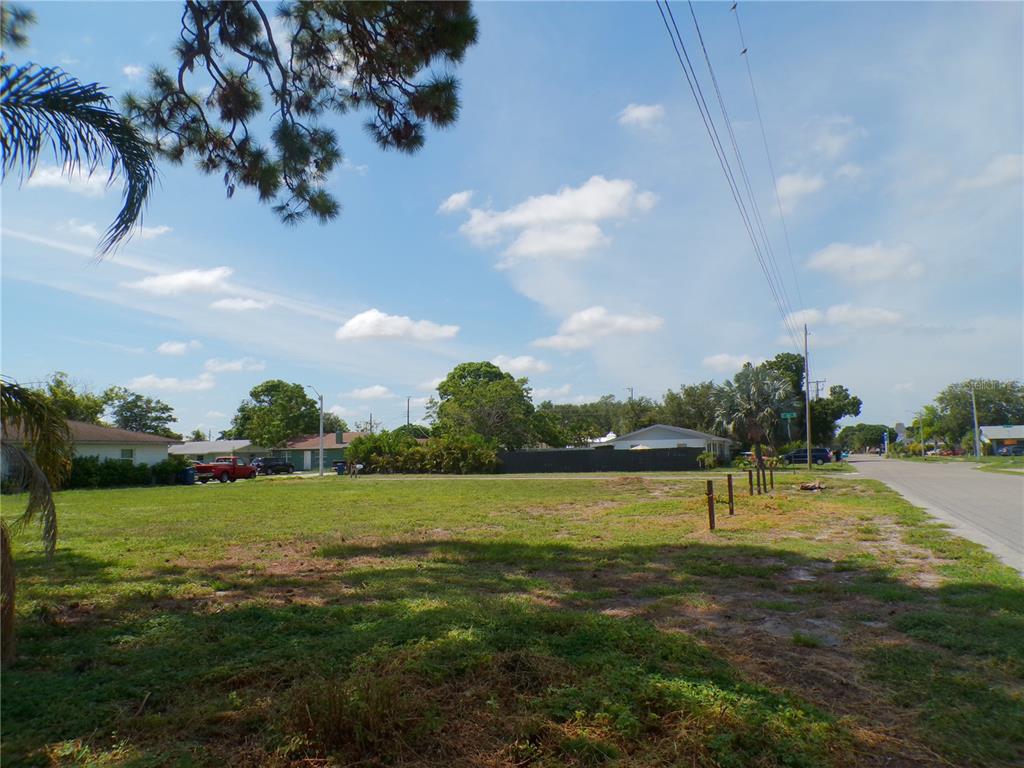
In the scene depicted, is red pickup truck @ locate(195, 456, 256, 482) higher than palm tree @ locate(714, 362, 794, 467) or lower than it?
lower

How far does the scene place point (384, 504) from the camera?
18594 millimetres

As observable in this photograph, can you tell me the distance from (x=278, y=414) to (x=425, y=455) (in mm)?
29903

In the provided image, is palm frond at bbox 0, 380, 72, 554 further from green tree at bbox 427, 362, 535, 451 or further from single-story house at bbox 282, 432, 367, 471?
single-story house at bbox 282, 432, 367, 471

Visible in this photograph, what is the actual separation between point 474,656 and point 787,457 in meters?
53.5

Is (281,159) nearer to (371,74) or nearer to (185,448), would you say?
(371,74)

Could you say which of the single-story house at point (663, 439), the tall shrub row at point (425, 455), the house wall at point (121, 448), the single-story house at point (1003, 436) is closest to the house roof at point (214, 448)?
the tall shrub row at point (425, 455)

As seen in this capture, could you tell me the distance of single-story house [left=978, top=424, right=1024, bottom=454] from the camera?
7919cm

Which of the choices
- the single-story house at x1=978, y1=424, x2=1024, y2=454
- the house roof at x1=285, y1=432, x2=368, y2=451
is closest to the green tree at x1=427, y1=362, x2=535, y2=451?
the house roof at x1=285, y1=432, x2=368, y2=451

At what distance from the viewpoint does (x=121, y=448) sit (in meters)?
34.7

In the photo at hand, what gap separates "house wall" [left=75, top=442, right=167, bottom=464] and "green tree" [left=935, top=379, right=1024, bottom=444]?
334 feet

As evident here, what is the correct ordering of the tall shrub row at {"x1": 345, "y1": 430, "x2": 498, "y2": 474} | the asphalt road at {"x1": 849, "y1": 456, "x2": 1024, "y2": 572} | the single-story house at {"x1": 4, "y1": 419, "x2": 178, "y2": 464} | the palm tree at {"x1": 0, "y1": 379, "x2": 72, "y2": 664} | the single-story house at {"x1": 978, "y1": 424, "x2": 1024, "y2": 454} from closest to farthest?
the palm tree at {"x1": 0, "y1": 379, "x2": 72, "y2": 664}, the asphalt road at {"x1": 849, "y1": 456, "x2": 1024, "y2": 572}, the single-story house at {"x1": 4, "y1": 419, "x2": 178, "y2": 464}, the tall shrub row at {"x1": 345, "y1": 430, "x2": 498, "y2": 474}, the single-story house at {"x1": 978, "y1": 424, "x2": 1024, "y2": 454}

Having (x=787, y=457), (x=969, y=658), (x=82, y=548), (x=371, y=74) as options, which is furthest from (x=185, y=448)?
(x=969, y=658)

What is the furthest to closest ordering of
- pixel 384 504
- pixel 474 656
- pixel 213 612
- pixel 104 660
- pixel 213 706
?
pixel 384 504
pixel 213 612
pixel 104 660
pixel 474 656
pixel 213 706

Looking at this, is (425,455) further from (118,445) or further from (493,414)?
(118,445)
